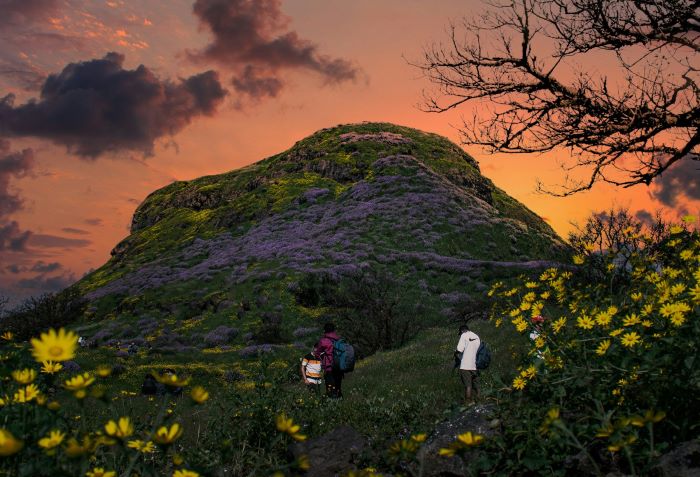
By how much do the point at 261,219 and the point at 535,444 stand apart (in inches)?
2002

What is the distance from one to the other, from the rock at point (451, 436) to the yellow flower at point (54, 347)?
13.1ft

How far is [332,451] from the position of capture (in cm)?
597

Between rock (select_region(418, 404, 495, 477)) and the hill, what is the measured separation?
23.3 m

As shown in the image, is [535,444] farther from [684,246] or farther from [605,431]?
[684,246]

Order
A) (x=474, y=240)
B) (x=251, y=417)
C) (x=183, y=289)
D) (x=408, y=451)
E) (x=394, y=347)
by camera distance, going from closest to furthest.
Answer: (x=408, y=451) → (x=251, y=417) → (x=394, y=347) → (x=183, y=289) → (x=474, y=240)

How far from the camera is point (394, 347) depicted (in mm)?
22984

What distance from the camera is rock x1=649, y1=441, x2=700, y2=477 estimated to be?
3518 mm

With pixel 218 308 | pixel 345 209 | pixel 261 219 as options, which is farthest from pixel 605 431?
pixel 261 219

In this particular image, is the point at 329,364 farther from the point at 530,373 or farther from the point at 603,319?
the point at 603,319

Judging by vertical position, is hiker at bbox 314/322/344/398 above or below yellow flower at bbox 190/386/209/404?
below

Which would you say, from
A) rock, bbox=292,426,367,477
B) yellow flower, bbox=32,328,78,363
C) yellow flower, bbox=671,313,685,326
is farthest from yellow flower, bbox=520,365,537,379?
yellow flower, bbox=32,328,78,363

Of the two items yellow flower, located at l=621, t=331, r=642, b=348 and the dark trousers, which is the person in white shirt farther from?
A: yellow flower, located at l=621, t=331, r=642, b=348

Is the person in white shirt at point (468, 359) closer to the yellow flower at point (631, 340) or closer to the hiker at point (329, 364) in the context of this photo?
the hiker at point (329, 364)

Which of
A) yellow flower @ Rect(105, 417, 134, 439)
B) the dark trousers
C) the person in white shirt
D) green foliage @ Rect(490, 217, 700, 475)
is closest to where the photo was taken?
yellow flower @ Rect(105, 417, 134, 439)
